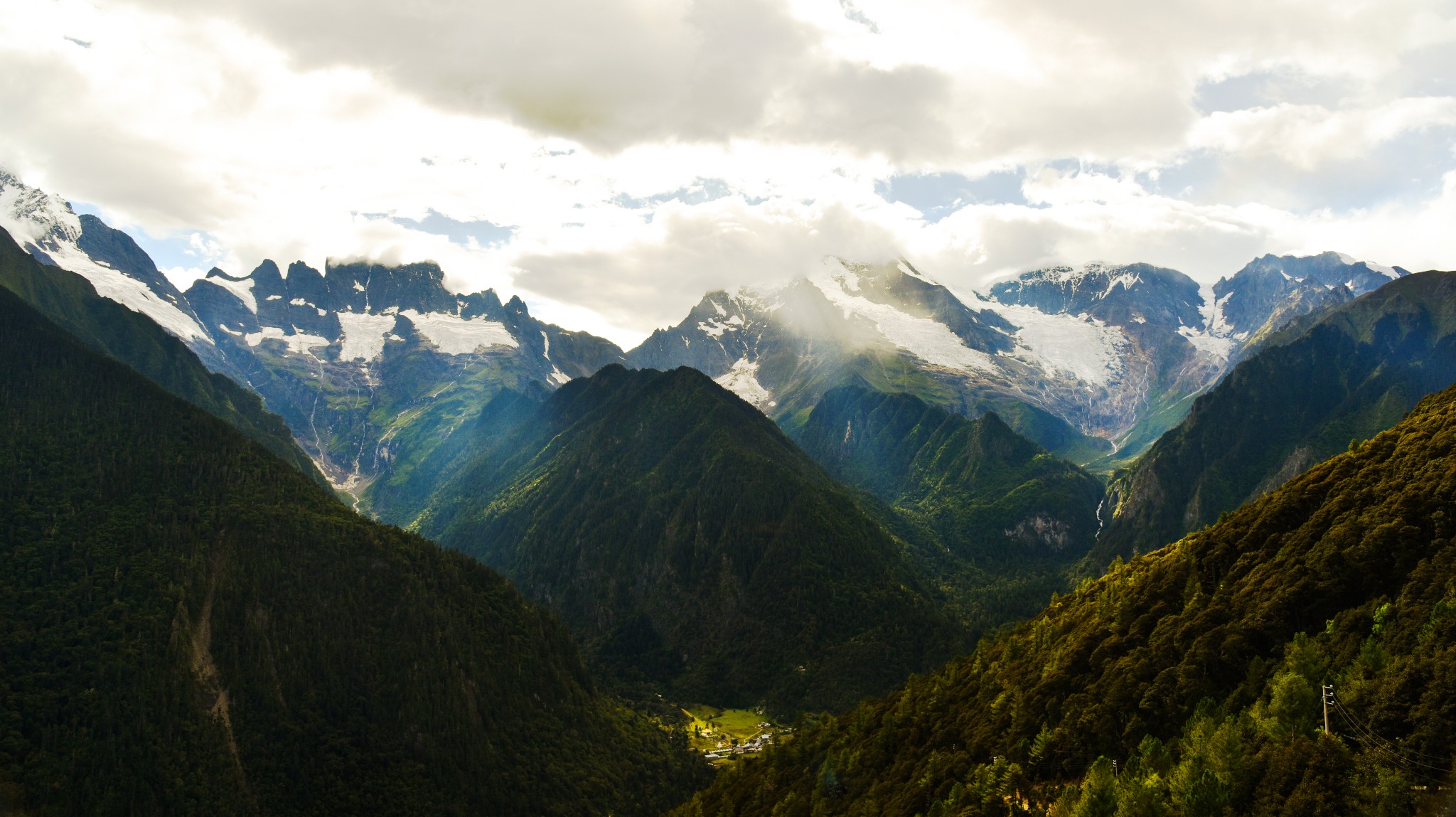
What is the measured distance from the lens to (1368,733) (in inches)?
3081

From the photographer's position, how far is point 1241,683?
10156 centimetres

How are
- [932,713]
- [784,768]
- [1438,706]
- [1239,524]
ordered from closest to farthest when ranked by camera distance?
[1438,706] < [1239,524] < [932,713] < [784,768]

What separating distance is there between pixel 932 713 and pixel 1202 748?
73952mm

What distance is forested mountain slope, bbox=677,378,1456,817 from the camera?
78250 mm

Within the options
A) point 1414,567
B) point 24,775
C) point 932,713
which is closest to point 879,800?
point 932,713

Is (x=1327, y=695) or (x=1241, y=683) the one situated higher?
(x=1327, y=695)

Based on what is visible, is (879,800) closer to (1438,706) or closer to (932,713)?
(932,713)

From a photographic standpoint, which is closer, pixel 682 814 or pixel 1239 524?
pixel 1239 524

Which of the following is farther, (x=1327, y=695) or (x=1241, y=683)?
(x=1241, y=683)

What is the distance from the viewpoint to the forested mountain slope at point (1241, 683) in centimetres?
7825

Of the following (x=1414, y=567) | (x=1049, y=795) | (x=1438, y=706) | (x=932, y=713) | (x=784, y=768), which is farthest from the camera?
(x=784, y=768)

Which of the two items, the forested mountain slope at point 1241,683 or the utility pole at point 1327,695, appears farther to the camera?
the utility pole at point 1327,695

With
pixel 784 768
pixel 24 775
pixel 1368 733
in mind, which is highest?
pixel 1368 733

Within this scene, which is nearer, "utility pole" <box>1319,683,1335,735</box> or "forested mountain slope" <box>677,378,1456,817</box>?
"forested mountain slope" <box>677,378,1456,817</box>
